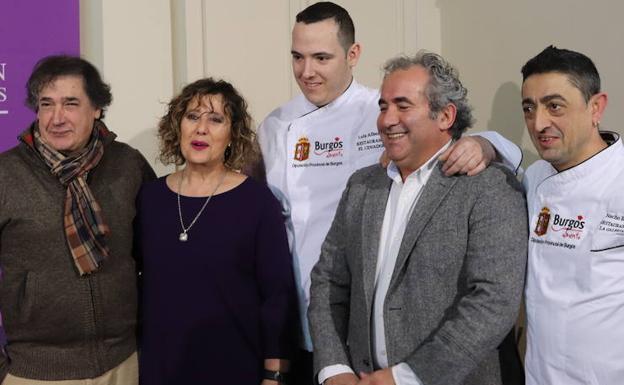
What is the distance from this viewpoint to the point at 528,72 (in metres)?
1.62

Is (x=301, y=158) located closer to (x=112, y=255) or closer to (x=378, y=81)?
(x=112, y=255)

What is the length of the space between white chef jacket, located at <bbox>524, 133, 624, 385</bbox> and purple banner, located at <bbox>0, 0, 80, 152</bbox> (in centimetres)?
208

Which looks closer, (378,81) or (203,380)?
(203,380)

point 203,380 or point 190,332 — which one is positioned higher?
point 190,332

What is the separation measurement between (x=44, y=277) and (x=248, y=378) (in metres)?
0.63

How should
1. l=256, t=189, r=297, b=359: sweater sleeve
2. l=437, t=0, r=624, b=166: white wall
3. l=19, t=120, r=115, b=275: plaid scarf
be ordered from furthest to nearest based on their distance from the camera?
l=437, t=0, r=624, b=166: white wall → l=256, t=189, r=297, b=359: sweater sleeve → l=19, t=120, r=115, b=275: plaid scarf

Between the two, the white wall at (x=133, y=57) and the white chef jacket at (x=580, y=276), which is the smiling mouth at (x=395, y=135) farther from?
the white wall at (x=133, y=57)

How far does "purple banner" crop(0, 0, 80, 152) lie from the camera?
2.65 m

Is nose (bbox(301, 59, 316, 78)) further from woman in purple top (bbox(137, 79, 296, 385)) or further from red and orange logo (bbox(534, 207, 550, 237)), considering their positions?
red and orange logo (bbox(534, 207, 550, 237))

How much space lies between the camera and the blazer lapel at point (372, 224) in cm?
164

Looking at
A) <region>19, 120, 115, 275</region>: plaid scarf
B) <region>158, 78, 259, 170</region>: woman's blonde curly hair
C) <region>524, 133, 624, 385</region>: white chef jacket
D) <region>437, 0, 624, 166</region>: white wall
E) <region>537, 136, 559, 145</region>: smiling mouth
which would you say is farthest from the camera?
<region>437, 0, 624, 166</region>: white wall

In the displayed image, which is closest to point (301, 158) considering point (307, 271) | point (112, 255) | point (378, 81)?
point (307, 271)

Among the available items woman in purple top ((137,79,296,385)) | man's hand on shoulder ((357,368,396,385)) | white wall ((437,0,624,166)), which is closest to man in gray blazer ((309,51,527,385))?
man's hand on shoulder ((357,368,396,385))

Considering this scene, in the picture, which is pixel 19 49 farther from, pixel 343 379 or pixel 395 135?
pixel 343 379
